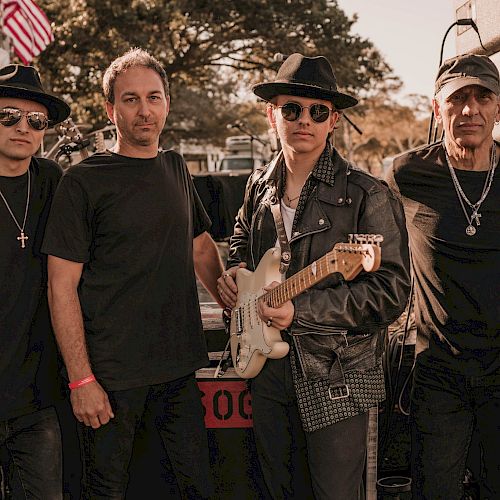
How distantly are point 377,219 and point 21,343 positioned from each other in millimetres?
1490

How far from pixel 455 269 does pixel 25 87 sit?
1928mm

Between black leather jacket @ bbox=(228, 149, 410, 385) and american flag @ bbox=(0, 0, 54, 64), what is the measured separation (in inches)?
300

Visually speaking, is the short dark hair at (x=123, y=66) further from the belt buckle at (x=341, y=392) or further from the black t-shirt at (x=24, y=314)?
the belt buckle at (x=341, y=392)

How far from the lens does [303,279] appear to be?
2.53 metres

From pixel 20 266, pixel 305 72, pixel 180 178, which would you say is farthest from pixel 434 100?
pixel 20 266

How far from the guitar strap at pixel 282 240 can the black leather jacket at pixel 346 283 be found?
1.1 inches

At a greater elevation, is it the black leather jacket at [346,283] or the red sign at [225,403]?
the black leather jacket at [346,283]

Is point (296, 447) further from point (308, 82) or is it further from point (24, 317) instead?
point (308, 82)

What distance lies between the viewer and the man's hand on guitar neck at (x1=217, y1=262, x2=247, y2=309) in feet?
10.3

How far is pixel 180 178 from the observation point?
305 centimetres

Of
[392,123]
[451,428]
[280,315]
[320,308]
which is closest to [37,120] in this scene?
[280,315]

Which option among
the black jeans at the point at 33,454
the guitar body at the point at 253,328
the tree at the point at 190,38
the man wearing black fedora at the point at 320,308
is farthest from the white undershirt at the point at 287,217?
the tree at the point at 190,38

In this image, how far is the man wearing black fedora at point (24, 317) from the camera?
107 inches

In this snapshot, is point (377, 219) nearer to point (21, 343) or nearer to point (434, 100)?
point (434, 100)
